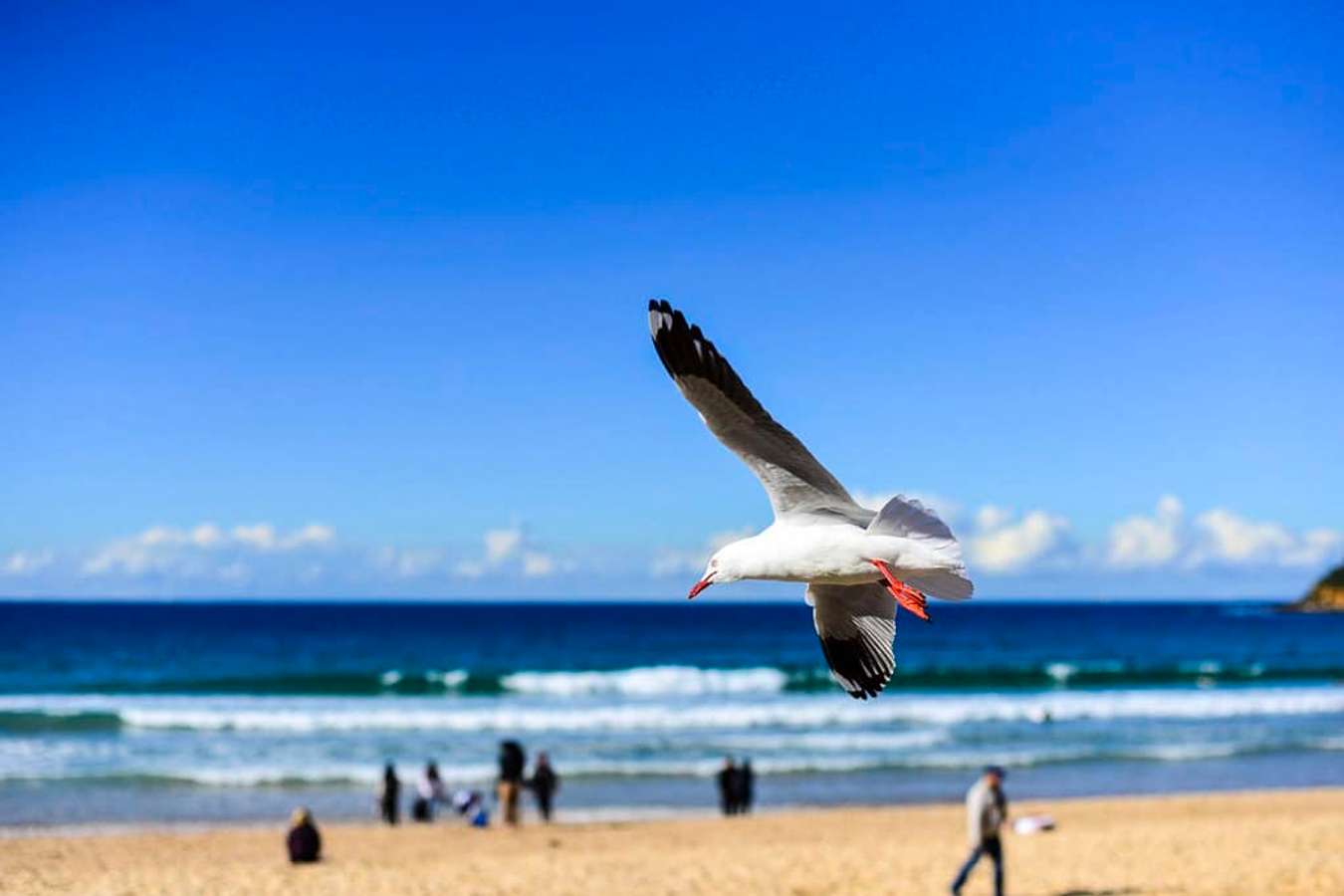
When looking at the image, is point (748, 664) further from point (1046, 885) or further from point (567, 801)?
point (1046, 885)

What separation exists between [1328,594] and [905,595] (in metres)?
136

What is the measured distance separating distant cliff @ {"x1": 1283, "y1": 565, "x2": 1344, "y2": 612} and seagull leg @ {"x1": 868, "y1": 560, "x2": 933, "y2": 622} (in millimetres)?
131844

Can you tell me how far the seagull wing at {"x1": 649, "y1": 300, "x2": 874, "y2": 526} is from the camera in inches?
151

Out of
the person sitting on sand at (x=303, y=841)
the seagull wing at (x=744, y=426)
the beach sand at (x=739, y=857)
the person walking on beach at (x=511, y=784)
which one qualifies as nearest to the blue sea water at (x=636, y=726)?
the person walking on beach at (x=511, y=784)

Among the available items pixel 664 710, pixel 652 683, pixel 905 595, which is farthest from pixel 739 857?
pixel 652 683

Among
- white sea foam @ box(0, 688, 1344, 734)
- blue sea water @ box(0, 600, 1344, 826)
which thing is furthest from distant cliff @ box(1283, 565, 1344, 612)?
white sea foam @ box(0, 688, 1344, 734)

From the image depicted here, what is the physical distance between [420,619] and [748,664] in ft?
173

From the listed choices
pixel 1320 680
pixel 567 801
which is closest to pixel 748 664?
pixel 1320 680

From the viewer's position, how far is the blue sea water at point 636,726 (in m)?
22.0

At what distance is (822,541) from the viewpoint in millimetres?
3666

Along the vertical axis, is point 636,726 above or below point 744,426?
below

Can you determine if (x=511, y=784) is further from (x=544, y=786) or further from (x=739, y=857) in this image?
(x=739, y=857)

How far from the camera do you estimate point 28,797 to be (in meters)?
20.5

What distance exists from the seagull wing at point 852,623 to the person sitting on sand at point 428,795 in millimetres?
16273
